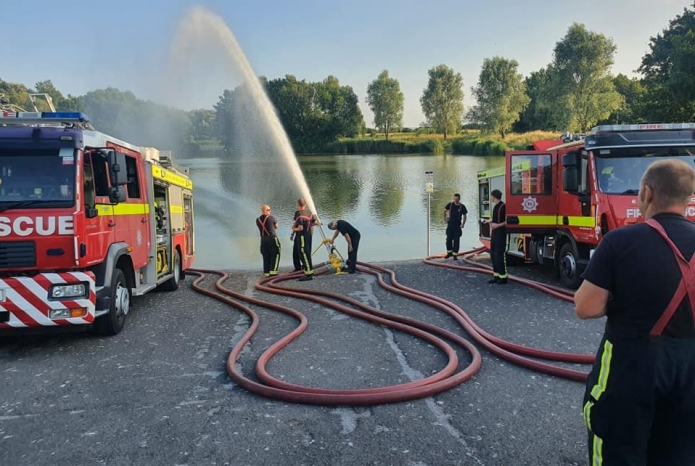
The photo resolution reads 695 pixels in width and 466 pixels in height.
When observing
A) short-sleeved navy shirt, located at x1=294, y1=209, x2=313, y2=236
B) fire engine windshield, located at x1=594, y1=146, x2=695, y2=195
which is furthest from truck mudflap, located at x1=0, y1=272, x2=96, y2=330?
fire engine windshield, located at x1=594, y1=146, x2=695, y2=195

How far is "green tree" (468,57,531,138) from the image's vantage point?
68.8 meters

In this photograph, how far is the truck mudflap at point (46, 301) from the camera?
19.5ft

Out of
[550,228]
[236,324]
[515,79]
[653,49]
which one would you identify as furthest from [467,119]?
[236,324]

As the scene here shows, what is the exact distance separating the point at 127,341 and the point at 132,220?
196cm

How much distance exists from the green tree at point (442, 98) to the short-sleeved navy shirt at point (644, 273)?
7162cm

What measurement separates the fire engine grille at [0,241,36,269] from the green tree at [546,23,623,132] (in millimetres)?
57802

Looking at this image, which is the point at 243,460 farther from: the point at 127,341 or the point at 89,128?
the point at 89,128

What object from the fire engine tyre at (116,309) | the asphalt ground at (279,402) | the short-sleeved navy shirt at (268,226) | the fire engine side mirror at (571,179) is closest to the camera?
the asphalt ground at (279,402)

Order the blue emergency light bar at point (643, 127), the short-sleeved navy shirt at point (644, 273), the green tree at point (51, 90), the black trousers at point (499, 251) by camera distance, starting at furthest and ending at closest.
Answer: the green tree at point (51, 90)
the black trousers at point (499, 251)
the blue emergency light bar at point (643, 127)
the short-sleeved navy shirt at point (644, 273)

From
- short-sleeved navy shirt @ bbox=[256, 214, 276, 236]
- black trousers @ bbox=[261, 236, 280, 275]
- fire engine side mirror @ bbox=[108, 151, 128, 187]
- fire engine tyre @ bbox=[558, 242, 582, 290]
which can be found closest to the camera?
fire engine side mirror @ bbox=[108, 151, 128, 187]

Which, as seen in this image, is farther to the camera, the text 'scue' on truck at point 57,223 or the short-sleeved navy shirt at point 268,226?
the short-sleeved navy shirt at point 268,226

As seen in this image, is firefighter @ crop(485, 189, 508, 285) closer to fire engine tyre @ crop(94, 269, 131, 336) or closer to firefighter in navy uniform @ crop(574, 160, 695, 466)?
fire engine tyre @ crop(94, 269, 131, 336)

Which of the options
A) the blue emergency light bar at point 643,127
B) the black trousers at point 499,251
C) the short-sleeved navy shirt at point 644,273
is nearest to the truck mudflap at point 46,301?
the short-sleeved navy shirt at point 644,273

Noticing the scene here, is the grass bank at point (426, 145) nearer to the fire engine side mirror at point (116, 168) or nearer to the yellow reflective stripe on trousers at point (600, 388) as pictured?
the fire engine side mirror at point (116, 168)
